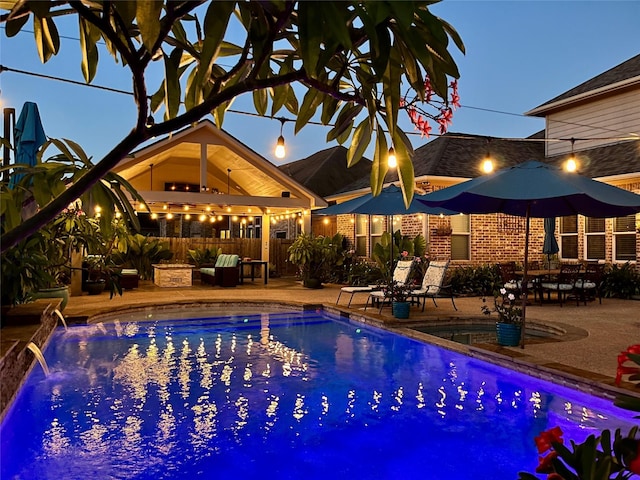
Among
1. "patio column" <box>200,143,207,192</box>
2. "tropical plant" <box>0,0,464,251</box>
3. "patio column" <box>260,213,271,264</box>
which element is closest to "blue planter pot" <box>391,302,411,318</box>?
"tropical plant" <box>0,0,464,251</box>

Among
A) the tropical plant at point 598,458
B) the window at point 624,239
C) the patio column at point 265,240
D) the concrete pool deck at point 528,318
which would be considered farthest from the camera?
the patio column at point 265,240

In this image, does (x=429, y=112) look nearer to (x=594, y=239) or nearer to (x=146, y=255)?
(x=594, y=239)

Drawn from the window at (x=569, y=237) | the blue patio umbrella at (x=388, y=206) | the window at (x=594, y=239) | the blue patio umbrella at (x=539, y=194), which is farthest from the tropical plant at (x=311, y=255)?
the blue patio umbrella at (x=539, y=194)

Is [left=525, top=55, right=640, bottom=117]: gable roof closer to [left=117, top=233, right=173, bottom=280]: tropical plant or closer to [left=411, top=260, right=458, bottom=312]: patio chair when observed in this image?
[left=411, top=260, right=458, bottom=312]: patio chair

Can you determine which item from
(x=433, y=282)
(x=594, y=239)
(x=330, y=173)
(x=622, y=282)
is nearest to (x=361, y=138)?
(x=433, y=282)

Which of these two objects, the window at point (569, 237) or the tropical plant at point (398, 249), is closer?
the tropical plant at point (398, 249)

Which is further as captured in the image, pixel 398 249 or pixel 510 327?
pixel 398 249

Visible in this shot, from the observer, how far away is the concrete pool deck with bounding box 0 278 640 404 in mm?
6066

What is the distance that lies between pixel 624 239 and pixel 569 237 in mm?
1805

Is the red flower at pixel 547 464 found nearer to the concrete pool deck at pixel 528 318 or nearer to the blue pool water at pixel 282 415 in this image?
the blue pool water at pixel 282 415

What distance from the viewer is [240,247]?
70.4ft

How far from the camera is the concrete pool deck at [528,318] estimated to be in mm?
6066

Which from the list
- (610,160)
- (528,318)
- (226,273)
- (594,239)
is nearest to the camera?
(528,318)

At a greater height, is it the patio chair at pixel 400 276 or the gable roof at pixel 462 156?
the gable roof at pixel 462 156
